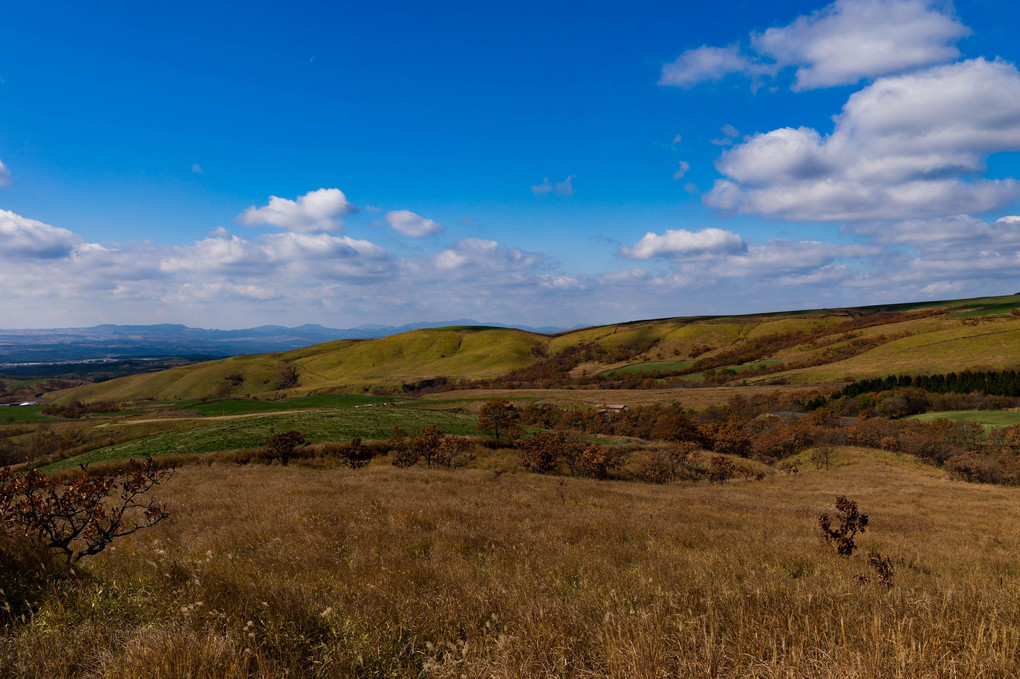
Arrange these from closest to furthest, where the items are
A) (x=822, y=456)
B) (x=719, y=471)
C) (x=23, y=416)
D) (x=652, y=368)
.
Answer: (x=719, y=471), (x=822, y=456), (x=23, y=416), (x=652, y=368)

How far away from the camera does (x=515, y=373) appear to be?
151 metres

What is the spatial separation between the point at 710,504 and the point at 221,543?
17575mm

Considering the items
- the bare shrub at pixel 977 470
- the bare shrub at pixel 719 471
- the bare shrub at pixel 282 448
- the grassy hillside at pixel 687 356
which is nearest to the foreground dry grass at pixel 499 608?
the bare shrub at pixel 282 448

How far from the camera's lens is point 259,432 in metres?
37.4

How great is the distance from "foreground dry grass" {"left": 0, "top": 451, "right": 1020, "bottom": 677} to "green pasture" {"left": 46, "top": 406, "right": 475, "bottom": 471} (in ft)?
87.1

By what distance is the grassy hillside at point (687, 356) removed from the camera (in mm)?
86438

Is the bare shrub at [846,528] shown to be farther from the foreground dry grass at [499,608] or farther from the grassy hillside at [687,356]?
the grassy hillside at [687,356]

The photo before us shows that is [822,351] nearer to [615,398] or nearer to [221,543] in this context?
[615,398]

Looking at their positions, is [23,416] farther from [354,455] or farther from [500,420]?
[500,420]

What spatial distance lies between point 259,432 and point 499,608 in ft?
129

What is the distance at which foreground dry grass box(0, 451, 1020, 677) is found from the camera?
9.91 feet

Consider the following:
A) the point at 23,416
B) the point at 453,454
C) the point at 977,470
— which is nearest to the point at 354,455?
the point at 453,454

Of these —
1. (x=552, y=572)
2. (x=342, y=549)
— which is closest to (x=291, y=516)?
(x=342, y=549)

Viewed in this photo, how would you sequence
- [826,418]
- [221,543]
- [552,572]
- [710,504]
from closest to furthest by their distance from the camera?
[552,572] → [221,543] → [710,504] → [826,418]
